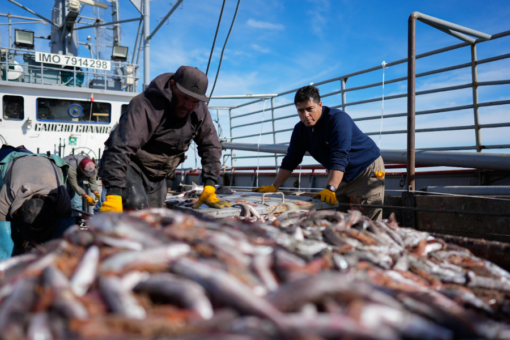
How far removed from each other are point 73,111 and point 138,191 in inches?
334

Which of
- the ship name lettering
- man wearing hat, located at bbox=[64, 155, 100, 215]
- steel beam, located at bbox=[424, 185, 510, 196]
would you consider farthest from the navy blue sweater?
the ship name lettering

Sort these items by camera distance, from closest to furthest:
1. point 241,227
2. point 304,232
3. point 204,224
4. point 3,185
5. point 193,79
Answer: point 204,224, point 241,227, point 304,232, point 193,79, point 3,185

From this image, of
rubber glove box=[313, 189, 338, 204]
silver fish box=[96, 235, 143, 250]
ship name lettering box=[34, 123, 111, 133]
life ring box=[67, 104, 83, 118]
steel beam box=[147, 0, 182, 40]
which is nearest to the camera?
silver fish box=[96, 235, 143, 250]

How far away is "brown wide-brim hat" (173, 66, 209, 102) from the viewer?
11.6ft

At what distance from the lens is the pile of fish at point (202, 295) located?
1.07 meters

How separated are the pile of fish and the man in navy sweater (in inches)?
94.6

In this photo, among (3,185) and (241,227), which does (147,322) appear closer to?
(241,227)

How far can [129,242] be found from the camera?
147cm

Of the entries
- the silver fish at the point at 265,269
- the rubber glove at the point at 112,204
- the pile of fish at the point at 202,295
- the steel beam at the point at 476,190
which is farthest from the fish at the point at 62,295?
the steel beam at the point at 476,190

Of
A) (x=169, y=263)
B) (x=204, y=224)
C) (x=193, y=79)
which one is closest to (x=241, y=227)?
(x=204, y=224)

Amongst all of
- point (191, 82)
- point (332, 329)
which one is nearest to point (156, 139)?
point (191, 82)

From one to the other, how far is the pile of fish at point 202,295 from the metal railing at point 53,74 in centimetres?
1041

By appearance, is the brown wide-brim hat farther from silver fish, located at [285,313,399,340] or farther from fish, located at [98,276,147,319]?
silver fish, located at [285,313,399,340]

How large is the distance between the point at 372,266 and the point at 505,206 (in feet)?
9.24
